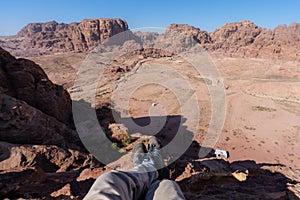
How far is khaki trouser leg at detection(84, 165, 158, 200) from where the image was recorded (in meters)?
1.99

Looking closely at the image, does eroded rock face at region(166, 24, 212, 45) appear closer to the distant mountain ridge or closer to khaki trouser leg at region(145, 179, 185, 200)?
the distant mountain ridge

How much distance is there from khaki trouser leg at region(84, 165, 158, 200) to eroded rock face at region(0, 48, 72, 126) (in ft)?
24.9

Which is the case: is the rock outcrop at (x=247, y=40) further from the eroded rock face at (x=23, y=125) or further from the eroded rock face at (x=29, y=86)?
the eroded rock face at (x=23, y=125)

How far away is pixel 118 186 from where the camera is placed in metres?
2.19

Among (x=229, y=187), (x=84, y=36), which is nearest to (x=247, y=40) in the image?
(x=84, y=36)

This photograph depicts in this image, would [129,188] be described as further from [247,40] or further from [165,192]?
[247,40]

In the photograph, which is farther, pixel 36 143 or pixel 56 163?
pixel 36 143

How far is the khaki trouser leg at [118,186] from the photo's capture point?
199 centimetres

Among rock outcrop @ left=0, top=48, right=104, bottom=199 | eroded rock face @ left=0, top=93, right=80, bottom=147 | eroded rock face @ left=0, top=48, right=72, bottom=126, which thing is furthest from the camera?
eroded rock face @ left=0, top=48, right=72, bottom=126

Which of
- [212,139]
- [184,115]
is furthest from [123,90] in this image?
[212,139]

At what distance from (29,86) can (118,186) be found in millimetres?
8460

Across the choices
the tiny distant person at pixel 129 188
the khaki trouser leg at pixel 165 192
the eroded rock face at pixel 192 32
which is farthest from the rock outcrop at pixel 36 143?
the eroded rock face at pixel 192 32

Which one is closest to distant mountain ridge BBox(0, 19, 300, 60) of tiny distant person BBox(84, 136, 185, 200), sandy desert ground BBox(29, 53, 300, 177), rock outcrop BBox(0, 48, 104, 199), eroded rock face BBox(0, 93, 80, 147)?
sandy desert ground BBox(29, 53, 300, 177)

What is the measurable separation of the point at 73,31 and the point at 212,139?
87.3 m
